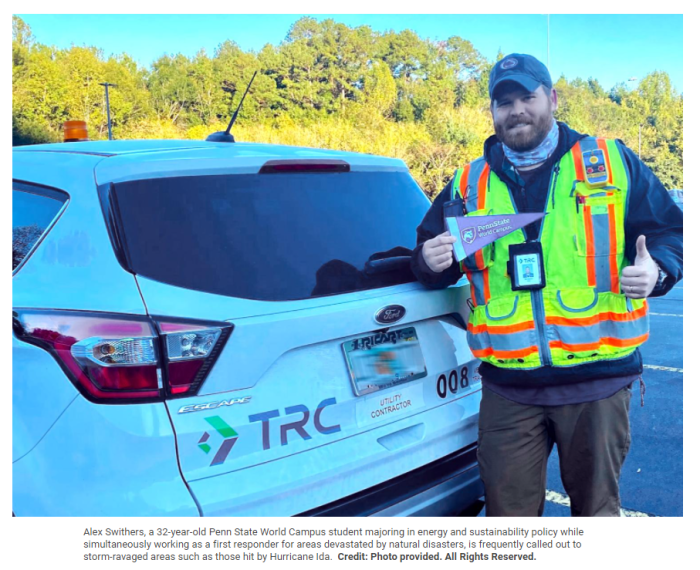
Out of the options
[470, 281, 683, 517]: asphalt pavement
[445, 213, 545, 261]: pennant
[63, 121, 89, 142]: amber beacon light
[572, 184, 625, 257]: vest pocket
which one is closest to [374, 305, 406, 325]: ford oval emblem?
[445, 213, 545, 261]: pennant

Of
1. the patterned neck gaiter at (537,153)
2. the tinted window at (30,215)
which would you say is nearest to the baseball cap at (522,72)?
the patterned neck gaiter at (537,153)

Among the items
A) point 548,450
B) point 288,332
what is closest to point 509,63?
point 288,332

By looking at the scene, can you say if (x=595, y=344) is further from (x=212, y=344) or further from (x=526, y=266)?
(x=212, y=344)

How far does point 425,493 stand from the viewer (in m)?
2.06

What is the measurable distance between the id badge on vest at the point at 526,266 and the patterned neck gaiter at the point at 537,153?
0.30m

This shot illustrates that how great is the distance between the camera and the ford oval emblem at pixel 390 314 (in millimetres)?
1953

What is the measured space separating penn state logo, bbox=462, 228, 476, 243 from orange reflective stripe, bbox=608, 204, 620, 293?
1.41ft

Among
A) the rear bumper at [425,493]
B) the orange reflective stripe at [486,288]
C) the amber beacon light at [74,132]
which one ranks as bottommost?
the rear bumper at [425,493]

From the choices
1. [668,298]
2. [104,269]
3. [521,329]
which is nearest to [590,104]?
[668,298]

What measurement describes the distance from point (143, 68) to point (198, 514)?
15.7 meters

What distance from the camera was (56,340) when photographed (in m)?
1.63

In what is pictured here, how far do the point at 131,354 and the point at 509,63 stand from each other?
A: 1609mm

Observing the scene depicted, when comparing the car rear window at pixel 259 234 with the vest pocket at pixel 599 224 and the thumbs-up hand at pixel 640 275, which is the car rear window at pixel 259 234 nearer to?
the vest pocket at pixel 599 224

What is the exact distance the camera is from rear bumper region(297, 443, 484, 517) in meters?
1.87
